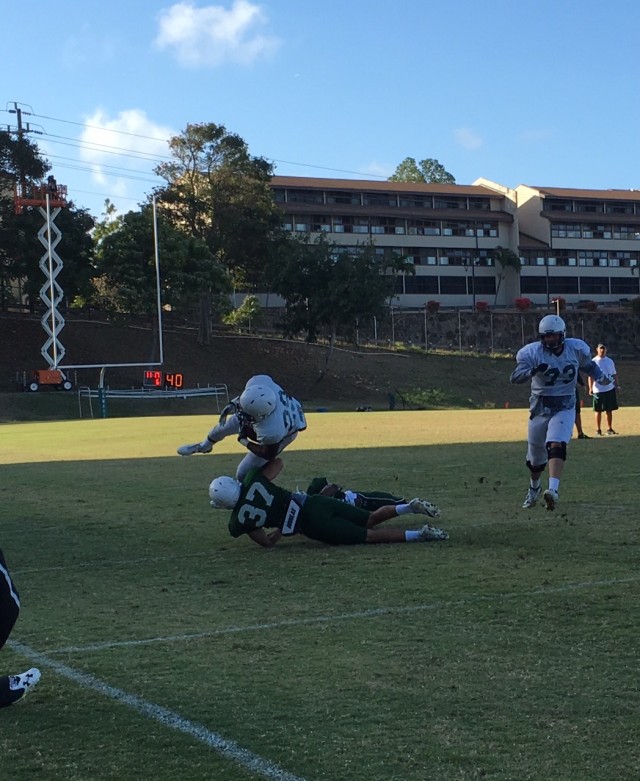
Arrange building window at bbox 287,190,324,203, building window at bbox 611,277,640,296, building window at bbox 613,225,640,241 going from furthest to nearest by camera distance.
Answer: building window at bbox 613,225,640,241
building window at bbox 611,277,640,296
building window at bbox 287,190,324,203

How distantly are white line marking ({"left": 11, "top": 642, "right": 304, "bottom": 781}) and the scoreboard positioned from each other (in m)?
42.7

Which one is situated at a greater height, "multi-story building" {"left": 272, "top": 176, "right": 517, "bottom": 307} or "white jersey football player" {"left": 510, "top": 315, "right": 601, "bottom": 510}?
"multi-story building" {"left": 272, "top": 176, "right": 517, "bottom": 307}

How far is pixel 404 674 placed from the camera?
4930 mm

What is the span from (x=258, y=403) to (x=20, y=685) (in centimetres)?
480

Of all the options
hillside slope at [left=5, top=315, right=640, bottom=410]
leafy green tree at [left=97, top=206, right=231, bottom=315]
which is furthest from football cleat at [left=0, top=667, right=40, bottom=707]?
leafy green tree at [left=97, top=206, right=231, bottom=315]

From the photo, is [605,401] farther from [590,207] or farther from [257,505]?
[590,207]

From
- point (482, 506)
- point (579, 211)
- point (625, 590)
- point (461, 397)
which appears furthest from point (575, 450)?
point (579, 211)

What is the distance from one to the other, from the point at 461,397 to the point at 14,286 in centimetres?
3286

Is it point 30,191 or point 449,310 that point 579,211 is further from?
point 30,191

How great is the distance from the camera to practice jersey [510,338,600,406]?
10.9 metres

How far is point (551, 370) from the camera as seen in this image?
10898mm

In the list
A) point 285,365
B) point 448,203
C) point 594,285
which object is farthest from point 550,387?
point 594,285

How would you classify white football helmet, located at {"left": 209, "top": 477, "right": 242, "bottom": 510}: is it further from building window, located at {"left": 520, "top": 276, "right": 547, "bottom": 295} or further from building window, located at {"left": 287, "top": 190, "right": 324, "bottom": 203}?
building window, located at {"left": 520, "top": 276, "right": 547, "bottom": 295}

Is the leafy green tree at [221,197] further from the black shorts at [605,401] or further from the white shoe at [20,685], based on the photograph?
the white shoe at [20,685]
